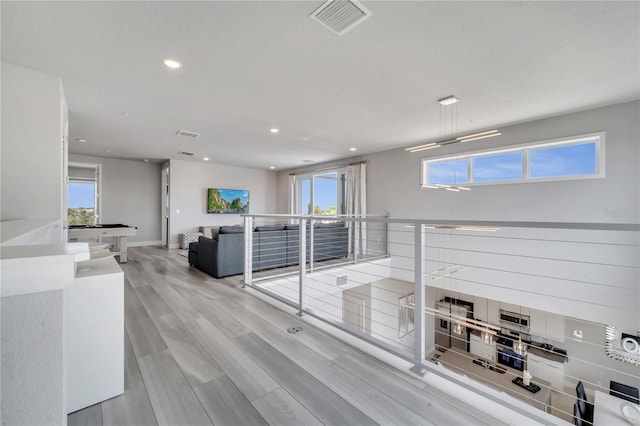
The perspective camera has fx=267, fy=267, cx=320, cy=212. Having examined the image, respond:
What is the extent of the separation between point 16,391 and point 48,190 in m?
3.20

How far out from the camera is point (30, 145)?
2824mm

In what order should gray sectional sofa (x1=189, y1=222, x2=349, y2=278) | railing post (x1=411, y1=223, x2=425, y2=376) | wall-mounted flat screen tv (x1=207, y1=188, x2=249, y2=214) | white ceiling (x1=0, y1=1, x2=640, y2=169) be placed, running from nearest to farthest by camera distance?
railing post (x1=411, y1=223, x2=425, y2=376), white ceiling (x1=0, y1=1, x2=640, y2=169), gray sectional sofa (x1=189, y1=222, x2=349, y2=278), wall-mounted flat screen tv (x1=207, y1=188, x2=249, y2=214)

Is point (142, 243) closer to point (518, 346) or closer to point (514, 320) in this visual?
point (518, 346)

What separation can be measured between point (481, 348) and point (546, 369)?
1.32 m

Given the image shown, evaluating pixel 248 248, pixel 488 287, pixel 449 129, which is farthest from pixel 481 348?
pixel 248 248

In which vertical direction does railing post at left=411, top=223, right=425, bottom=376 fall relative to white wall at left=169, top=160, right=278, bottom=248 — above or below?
below

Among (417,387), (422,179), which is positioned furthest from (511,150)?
(417,387)

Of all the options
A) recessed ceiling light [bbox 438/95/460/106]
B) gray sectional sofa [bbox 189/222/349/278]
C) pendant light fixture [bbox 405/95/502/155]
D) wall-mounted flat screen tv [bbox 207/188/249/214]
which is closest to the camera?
pendant light fixture [bbox 405/95/502/155]

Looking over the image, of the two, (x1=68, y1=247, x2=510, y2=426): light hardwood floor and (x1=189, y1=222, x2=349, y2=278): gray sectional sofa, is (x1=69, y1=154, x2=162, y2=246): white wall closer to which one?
(x1=189, y1=222, x2=349, y2=278): gray sectional sofa

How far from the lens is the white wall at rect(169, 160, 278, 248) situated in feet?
24.9

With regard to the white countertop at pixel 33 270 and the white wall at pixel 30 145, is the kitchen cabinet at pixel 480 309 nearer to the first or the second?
the white countertop at pixel 33 270

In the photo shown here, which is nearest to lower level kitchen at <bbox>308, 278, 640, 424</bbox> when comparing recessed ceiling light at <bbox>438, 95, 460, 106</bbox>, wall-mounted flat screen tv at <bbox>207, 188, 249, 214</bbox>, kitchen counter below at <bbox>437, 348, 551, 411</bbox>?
kitchen counter below at <bbox>437, 348, 551, 411</bbox>

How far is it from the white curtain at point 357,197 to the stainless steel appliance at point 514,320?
318 cm

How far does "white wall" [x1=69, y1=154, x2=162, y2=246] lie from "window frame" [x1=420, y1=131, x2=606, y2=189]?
775 cm
